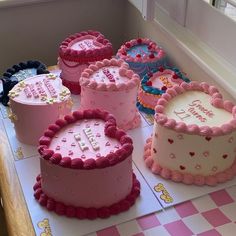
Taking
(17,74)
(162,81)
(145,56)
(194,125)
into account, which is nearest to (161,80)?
(162,81)

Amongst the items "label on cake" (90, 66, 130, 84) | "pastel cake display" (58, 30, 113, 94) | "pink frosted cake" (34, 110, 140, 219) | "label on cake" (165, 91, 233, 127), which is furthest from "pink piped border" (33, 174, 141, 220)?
"pastel cake display" (58, 30, 113, 94)

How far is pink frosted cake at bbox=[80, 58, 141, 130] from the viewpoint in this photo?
1208 mm

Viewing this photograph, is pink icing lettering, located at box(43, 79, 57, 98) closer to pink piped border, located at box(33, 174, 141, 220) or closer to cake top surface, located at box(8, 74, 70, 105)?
cake top surface, located at box(8, 74, 70, 105)

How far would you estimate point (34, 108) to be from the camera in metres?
1.16

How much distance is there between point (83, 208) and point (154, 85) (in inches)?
19.0

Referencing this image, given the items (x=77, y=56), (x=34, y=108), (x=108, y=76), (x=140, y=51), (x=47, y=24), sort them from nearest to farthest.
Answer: (x=34, y=108) < (x=108, y=76) < (x=77, y=56) < (x=140, y=51) < (x=47, y=24)

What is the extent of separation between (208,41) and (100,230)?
66 centimetres

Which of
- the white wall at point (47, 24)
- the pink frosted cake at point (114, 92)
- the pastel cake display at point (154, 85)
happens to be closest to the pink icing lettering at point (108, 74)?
the pink frosted cake at point (114, 92)

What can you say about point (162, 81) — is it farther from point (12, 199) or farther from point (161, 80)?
point (12, 199)

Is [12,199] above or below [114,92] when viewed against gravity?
below

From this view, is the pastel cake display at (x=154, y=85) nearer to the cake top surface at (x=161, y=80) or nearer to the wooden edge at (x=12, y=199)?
the cake top surface at (x=161, y=80)

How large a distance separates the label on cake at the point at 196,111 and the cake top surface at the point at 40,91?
0.97 feet

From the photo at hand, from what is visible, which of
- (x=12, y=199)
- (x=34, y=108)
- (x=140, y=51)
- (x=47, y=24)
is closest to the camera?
(x=12, y=199)

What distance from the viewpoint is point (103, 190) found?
3.20 ft
